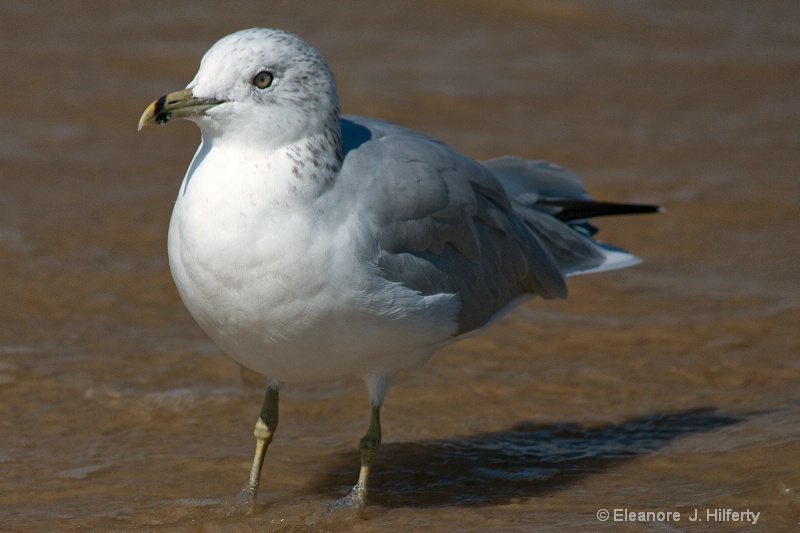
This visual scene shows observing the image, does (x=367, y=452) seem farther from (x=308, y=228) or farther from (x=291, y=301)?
(x=308, y=228)

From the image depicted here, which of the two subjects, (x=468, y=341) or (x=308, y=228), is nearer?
(x=308, y=228)

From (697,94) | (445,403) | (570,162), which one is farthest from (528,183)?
(697,94)

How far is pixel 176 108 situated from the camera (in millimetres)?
4801

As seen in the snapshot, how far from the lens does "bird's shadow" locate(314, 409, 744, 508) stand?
5.93 metres

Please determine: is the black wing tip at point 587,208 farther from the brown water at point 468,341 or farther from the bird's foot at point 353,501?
the bird's foot at point 353,501

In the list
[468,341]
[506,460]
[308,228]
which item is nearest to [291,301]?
[308,228]

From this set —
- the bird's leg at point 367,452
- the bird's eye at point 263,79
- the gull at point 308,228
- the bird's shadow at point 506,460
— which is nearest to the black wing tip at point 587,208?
the gull at point 308,228

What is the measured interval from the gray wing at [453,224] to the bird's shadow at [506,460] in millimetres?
780

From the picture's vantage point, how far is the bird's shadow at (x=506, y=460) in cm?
593

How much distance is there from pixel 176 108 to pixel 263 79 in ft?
1.24

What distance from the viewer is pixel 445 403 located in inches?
272

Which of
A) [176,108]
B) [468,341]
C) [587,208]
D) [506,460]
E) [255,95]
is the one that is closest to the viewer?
[176,108]

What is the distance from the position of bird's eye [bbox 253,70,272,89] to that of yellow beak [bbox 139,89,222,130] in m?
0.21

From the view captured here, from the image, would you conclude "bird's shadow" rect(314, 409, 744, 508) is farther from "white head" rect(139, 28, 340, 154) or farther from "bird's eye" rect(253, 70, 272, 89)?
"bird's eye" rect(253, 70, 272, 89)
